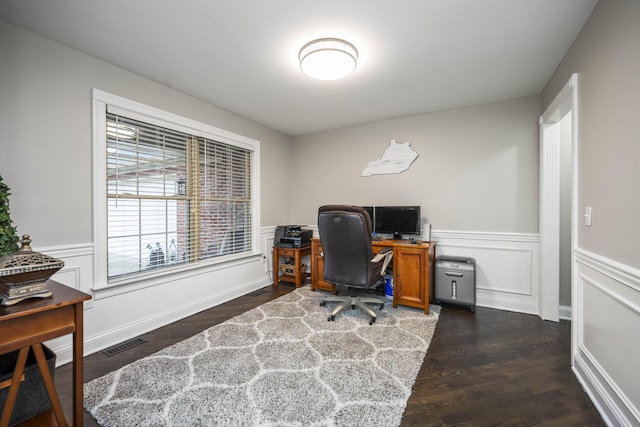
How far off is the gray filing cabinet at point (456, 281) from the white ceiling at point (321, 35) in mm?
1832

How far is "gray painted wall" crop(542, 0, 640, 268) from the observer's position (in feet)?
4.25

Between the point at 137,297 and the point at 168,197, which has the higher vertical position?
the point at 168,197

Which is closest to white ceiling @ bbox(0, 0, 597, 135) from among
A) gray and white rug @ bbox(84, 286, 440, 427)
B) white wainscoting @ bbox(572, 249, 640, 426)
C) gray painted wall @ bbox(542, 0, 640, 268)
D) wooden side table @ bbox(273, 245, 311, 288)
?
gray painted wall @ bbox(542, 0, 640, 268)

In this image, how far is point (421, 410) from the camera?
5.01 feet

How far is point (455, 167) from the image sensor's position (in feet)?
10.9

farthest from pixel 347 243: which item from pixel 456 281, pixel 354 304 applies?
pixel 456 281

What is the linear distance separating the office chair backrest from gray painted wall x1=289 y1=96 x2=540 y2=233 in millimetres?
1352

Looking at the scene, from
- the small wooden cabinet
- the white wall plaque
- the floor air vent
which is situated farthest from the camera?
the white wall plaque

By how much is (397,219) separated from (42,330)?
10.4 ft

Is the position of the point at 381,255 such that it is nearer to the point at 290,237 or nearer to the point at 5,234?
the point at 290,237

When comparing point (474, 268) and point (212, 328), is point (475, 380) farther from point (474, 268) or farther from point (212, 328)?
point (212, 328)

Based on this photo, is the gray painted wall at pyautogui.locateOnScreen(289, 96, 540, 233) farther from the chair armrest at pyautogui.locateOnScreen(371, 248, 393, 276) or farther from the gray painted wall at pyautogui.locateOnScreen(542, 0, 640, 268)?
the gray painted wall at pyautogui.locateOnScreen(542, 0, 640, 268)

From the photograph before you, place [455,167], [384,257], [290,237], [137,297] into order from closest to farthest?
[137,297]
[384,257]
[455,167]
[290,237]

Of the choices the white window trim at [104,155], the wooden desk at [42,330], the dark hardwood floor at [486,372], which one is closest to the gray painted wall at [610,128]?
the dark hardwood floor at [486,372]
